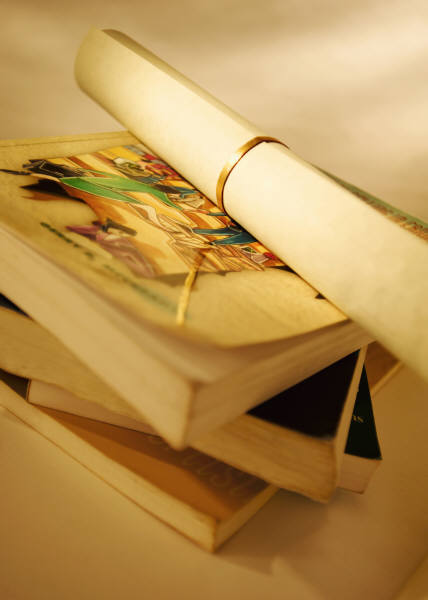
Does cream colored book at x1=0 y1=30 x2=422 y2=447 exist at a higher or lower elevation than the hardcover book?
higher

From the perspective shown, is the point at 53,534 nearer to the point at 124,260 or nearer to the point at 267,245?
the point at 124,260

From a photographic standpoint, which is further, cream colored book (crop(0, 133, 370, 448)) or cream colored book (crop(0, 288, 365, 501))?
cream colored book (crop(0, 288, 365, 501))

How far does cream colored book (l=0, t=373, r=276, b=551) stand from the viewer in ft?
1.97

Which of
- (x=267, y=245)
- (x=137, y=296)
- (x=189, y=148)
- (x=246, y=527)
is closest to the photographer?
(x=137, y=296)

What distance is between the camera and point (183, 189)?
0.92 meters

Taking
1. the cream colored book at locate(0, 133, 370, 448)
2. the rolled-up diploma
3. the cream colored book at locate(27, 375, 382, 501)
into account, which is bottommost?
the cream colored book at locate(27, 375, 382, 501)

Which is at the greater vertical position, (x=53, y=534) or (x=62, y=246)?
(x=62, y=246)

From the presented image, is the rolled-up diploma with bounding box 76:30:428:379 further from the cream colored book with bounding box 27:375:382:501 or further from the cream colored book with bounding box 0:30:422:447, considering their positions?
the cream colored book with bounding box 27:375:382:501

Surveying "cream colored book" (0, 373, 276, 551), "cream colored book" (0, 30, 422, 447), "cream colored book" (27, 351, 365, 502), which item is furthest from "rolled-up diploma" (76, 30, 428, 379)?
"cream colored book" (0, 373, 276, 551)

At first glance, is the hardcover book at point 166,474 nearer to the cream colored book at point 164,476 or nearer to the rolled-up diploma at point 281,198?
the cream colored book at point 164,476

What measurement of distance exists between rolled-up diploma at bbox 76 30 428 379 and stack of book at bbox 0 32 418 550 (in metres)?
0.02

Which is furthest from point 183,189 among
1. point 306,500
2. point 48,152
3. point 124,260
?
point 306,500

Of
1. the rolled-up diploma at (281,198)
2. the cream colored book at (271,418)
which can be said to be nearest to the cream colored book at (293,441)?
the cream colored book at (271,418)

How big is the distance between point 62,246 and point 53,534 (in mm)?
299
